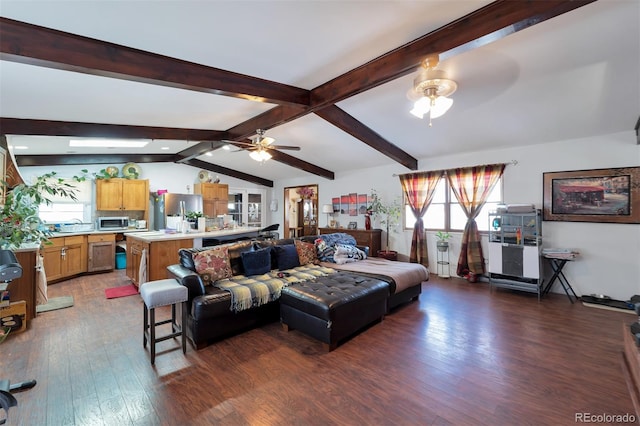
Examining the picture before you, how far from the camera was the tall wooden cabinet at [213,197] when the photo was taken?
A: 313 inches

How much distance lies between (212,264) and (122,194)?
4831 mm

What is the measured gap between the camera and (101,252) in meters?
5.88

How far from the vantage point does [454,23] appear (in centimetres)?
229

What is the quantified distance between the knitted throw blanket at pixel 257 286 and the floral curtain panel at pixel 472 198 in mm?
2969

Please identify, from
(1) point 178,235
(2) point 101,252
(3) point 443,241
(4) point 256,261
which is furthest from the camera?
(2) point 101,252

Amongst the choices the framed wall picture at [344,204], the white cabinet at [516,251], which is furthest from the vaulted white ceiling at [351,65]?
the framed wall picture at [344,204]

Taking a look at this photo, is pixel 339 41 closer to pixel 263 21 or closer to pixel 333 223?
pixel 263 21

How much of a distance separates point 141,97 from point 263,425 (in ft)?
12.0

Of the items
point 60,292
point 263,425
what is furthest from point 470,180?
point 60,292

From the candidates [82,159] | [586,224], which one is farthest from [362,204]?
[82,159]

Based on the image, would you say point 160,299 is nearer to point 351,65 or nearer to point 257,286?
point 257,286

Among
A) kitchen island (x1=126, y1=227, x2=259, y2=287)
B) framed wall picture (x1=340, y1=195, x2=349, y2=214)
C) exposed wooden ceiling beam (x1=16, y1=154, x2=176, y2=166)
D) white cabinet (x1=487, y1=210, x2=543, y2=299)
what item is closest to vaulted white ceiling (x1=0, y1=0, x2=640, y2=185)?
exposed wooden ceiling beam (x1=16, y1=154, x2=176, y2=166)

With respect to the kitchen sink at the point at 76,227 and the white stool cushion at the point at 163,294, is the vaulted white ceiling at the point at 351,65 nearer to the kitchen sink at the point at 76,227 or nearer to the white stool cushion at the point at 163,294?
the kitchen sink at the point at 76,227

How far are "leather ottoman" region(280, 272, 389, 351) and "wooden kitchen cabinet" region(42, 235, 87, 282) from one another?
4741 millimetres
